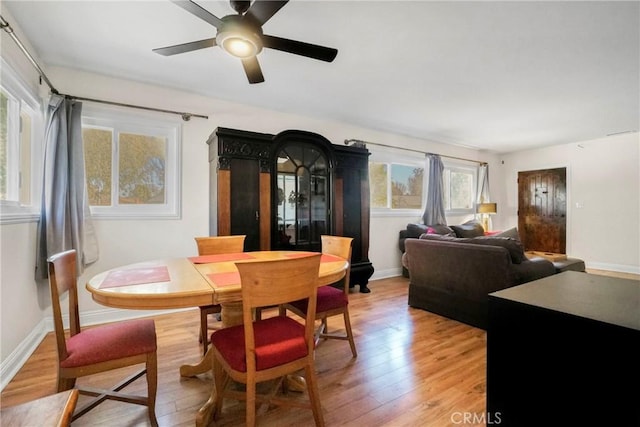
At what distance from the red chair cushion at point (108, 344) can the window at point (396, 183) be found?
375 centimetres

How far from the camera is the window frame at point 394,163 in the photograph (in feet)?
15.5

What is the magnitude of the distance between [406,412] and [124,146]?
3.41m

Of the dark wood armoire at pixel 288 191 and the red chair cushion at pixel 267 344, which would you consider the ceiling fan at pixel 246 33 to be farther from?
the red chair cushion at pixel 267 344

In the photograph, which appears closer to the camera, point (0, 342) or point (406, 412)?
point (406, 412)

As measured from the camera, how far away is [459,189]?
6.07 m

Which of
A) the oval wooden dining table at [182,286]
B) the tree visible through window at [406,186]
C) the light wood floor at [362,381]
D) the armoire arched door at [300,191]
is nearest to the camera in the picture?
the oval wooden dining table at [182,286]

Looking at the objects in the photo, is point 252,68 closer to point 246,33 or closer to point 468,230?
point 246,33

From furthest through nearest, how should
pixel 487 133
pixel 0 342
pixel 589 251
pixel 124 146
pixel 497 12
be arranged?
pixel 589 251 < pixel 487 133 < pixel 124 146 < pixel 497 12 < pixel 0 342

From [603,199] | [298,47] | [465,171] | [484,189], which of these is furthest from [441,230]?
[298,47]

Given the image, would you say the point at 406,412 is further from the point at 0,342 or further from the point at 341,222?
the point at 0,342

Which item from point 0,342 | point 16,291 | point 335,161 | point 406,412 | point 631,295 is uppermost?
point 335,161

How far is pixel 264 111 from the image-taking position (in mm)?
3684

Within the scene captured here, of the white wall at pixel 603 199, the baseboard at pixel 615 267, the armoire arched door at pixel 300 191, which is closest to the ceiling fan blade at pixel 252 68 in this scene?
the armoire arched door at pixel 300 191

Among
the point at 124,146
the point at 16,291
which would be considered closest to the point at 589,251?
the point at 124,146
